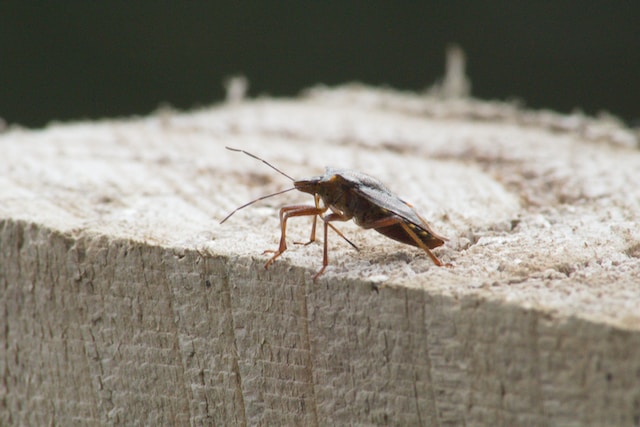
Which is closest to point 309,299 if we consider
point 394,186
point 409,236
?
point 409,236

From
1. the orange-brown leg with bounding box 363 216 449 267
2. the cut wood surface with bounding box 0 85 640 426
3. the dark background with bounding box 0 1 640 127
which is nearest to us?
the cut wood surface with bounding box 0 85 640 426

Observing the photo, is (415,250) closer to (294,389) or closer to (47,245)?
(294,389)

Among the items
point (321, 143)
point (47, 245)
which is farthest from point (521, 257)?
point (321, 143)

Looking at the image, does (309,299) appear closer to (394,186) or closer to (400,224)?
(400,224)

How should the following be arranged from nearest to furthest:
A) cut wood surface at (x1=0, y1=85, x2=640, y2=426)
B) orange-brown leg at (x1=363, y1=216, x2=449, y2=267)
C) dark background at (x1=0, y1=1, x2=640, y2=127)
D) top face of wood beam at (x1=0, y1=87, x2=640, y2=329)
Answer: cut wood surface at (x1=0, y1=85, x2=640, y2=426), top face of wood beam at (x1=0, y1=87, x2=640, y2=329), orange-brown leg at (x1=363, y1=216, x2=449, y2=267), dark background at (x1=0, y1=1, x2=640, y2=127)

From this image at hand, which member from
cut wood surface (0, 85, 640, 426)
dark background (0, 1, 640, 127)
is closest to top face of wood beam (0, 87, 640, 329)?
cut wood surface (0, 85, 640, 426)

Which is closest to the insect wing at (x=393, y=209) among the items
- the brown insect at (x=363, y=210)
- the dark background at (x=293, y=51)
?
the brown insect at (x=363, y=210)

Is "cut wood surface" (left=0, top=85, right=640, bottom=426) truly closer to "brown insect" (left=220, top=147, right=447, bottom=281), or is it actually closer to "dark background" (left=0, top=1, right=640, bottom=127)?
"brown insect" (left=220, top=147, right=447, bottom=281)
